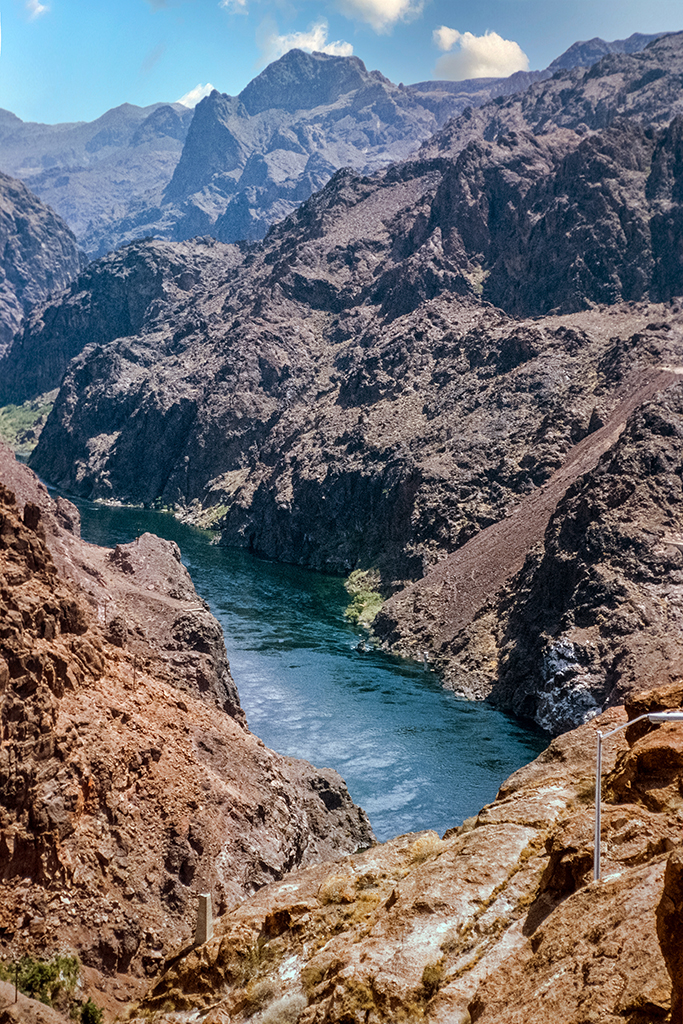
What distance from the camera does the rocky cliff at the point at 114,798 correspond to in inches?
1500

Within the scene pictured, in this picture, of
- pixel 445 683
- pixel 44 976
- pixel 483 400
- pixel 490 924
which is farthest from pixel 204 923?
pixel 483 400

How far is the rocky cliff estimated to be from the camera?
125 ft

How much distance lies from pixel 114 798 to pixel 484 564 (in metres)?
74.3

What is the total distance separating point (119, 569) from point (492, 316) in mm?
116417

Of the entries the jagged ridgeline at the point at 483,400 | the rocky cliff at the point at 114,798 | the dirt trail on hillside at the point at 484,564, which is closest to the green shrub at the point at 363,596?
the jagged ridgeline at the point at 483,400

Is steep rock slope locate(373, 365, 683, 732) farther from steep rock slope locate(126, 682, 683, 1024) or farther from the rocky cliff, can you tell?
steep rock slope locate(126, 682, 683, 1024)

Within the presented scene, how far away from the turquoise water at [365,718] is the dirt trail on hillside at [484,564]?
4866 millimetres

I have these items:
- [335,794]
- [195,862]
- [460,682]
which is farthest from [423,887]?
[460,682]

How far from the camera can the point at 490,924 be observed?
88.5 ft

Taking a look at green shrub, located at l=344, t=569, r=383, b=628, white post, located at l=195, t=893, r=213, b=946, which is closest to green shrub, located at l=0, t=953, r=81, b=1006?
white post, located at l=195, t=893, r=213, b=946

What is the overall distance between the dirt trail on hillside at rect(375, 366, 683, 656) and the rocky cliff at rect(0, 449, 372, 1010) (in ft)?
153

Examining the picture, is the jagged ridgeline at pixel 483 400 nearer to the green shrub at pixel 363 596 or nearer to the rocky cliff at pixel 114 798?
the green shrub at pixel 363 596

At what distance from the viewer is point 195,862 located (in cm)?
4325

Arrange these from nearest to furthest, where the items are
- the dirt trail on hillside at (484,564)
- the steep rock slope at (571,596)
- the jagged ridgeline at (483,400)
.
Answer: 1. the steep rock slope at (571,596)
2. the dirt trail on hillside at (484,564)
3. the jagged ridgeline at (483,400)
